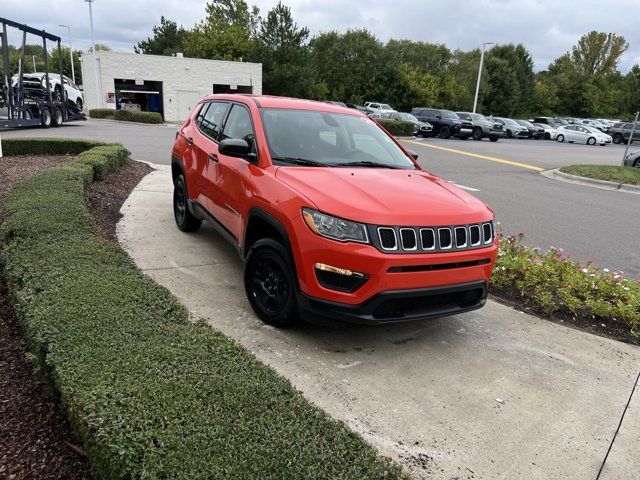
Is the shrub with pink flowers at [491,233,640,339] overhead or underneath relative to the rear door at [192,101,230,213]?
underneath

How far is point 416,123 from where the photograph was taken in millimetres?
29266

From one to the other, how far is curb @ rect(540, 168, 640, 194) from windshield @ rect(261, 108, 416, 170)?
34.9 feet

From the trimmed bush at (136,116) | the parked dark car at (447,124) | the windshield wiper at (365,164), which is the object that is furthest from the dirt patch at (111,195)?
the parked dark car at (447,124)

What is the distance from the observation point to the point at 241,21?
62.7 metres

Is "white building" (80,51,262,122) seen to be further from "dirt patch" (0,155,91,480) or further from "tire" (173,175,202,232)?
"dirt patch" (0,155,91,480)

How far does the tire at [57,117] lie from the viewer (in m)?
20.2

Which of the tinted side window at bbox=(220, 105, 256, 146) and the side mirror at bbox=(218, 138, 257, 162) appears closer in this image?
the side mirror at bbox=(218, 138, 257, 162)

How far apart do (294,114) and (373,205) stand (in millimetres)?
1737

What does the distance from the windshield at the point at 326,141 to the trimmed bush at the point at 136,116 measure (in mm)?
28312

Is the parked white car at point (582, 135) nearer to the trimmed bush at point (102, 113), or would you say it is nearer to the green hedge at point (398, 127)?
the green hedge at point (398, 127)

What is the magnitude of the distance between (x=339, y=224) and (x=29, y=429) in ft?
6.95

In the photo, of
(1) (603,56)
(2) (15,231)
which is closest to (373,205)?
(2) (15,231)

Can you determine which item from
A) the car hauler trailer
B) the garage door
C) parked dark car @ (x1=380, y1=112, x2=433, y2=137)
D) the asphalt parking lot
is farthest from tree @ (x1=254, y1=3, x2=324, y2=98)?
the asphalt parking lot

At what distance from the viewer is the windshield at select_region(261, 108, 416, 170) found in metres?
4.19
